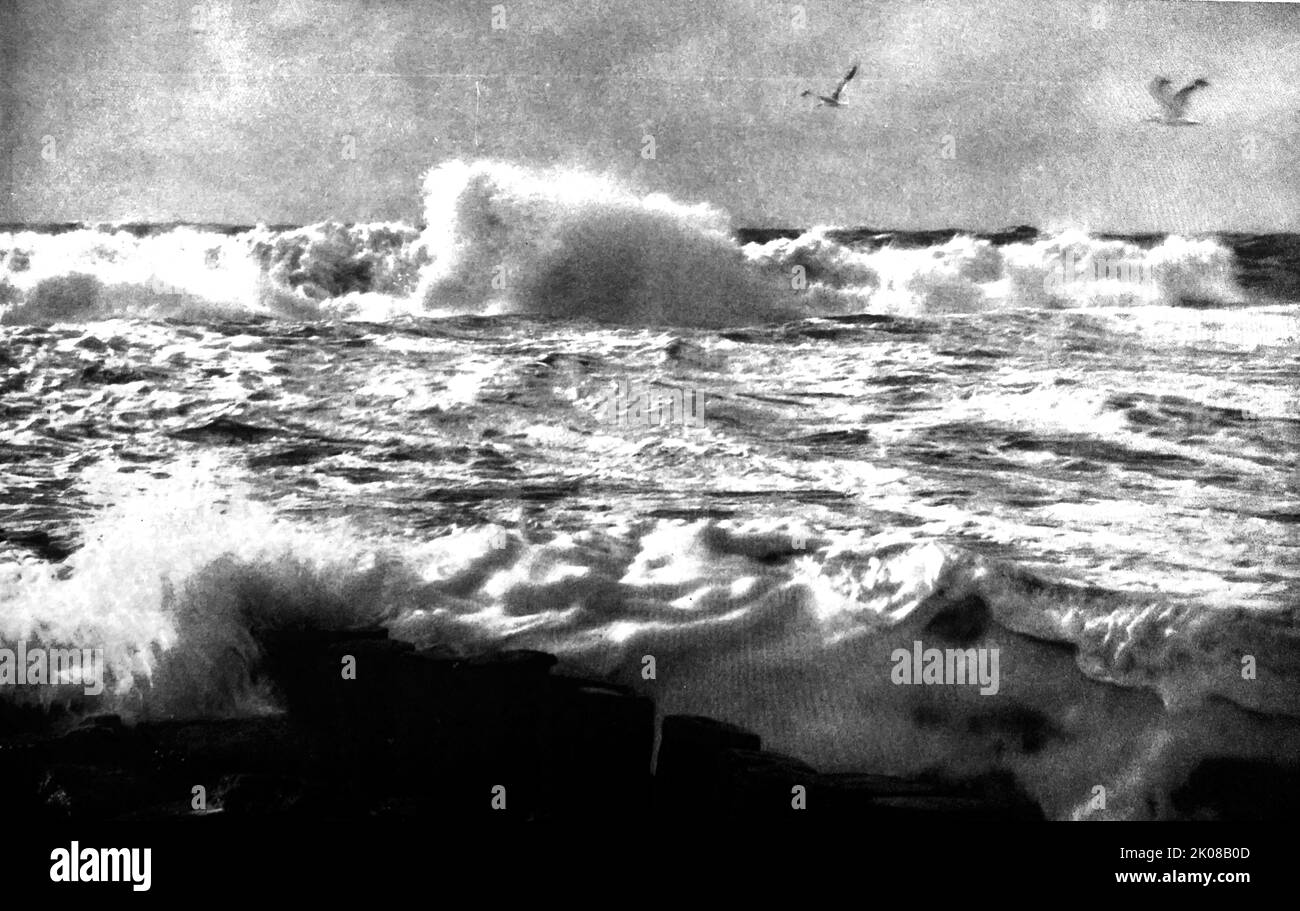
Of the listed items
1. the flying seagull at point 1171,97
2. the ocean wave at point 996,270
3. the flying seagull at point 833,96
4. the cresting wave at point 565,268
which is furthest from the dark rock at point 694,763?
the flying seagull at point 1171,97

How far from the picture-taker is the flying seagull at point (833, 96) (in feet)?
12.2

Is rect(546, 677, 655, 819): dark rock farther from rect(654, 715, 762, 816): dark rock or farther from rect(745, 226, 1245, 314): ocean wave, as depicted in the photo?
rect(745, 226, 1245, 314): ocean wave

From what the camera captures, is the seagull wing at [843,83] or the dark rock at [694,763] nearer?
the dark rock at [694,763]

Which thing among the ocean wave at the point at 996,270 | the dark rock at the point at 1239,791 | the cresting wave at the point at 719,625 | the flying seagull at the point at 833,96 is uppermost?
the flying seagull at the point at 833,96

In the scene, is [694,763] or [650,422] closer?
[694,763]

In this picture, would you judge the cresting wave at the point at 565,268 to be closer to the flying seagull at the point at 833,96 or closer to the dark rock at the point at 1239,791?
the flying seagull at the point at 833,96

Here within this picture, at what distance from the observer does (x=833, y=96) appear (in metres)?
3.71

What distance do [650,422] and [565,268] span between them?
0.49 meters

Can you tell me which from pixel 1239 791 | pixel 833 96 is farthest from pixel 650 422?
pixel 1239 791

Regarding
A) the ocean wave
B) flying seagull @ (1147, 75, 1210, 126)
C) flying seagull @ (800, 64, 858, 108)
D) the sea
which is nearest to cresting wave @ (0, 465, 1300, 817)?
the sea

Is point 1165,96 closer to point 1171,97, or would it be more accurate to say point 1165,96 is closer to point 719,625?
point 1171,97

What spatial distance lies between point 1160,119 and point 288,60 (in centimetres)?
239
